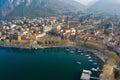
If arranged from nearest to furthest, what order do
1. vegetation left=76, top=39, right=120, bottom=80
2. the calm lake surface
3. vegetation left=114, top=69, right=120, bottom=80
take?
vegetation left=114, top=69, right=120, bottom=80
vegetation left=76, top=39, right=120, bottom=80
the calm lake surface

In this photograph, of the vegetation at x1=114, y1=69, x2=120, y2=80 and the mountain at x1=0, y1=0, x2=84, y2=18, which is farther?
the mountain at x1=0, y1=0, x2=84, y2=18

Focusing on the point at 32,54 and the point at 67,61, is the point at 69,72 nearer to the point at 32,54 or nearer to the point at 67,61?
the point at 67,61

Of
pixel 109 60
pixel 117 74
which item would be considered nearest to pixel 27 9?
pixel 109 60

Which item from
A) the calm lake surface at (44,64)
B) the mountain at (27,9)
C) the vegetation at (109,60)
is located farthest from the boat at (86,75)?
the mountain at (27,9)

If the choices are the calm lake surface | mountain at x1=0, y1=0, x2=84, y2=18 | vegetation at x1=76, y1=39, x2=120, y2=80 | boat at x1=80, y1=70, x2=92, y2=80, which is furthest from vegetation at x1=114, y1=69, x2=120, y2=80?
mountain at x1=0, y1=0, x2=84, y2=18

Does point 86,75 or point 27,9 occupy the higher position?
point 27,9

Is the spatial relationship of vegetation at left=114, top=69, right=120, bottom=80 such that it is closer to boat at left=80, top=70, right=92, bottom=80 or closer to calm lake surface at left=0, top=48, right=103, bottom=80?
calm lake surface at left=0, top=48, right=103, bottom=80

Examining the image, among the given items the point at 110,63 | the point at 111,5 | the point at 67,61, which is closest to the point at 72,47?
the point at 67,61

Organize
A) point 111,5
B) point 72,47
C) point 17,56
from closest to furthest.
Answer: point 17,56
point 72,47
point 111,5

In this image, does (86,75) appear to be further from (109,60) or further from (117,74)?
(109,60)
